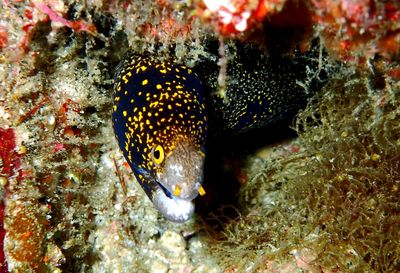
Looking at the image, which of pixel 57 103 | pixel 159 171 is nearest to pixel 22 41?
pixel 57 103

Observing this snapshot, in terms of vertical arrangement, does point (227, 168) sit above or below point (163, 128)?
below

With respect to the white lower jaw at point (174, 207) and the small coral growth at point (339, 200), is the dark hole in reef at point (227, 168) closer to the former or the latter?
the small coral growth at point (339, 200)

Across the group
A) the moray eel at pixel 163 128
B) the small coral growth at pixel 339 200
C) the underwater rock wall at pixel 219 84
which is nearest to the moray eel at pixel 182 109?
the moray eel at pixel 163 128

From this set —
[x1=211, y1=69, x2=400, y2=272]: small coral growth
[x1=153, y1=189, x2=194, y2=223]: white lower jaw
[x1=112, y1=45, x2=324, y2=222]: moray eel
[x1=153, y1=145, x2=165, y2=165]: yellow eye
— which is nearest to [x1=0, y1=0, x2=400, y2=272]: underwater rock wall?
[x1=211, y1=69, x2=400, y2=272]: small coral growth

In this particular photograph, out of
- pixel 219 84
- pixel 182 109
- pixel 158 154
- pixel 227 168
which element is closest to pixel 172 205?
pixel 158 154

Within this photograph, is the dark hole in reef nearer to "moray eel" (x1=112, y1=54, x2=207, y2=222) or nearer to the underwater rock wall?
the underwater rock wall

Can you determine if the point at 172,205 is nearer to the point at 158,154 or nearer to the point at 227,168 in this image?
the point at 158,154

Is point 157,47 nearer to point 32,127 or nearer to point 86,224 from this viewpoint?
point 32,127
